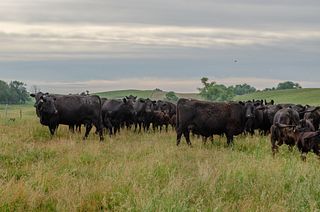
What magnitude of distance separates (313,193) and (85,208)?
4099 mm

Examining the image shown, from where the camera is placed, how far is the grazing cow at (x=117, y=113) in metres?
23.3

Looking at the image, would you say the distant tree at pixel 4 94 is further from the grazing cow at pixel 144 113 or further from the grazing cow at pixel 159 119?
the grazing cow at pixel 159 119

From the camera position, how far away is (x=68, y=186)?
8.37 meters

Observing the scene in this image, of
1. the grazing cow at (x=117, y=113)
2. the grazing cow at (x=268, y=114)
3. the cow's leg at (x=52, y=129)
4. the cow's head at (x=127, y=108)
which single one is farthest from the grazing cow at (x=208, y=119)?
the cow's head at (x=127, y=108)

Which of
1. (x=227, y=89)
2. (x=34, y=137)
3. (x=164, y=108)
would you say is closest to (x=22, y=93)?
(x=227, y=89)

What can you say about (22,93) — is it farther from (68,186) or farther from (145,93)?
(68,186)

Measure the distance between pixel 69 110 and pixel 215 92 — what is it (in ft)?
376

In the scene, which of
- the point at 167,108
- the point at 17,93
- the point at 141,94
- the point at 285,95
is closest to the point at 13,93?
the point at 17,93

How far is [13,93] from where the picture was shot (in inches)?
4673

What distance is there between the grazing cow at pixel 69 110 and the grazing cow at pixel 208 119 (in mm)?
3658

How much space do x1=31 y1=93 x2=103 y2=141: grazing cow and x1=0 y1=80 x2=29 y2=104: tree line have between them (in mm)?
98924

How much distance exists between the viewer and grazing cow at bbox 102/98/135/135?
76.5 feet

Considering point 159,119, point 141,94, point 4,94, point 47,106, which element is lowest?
point 4,94

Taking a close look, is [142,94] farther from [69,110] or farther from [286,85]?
[69,110]
